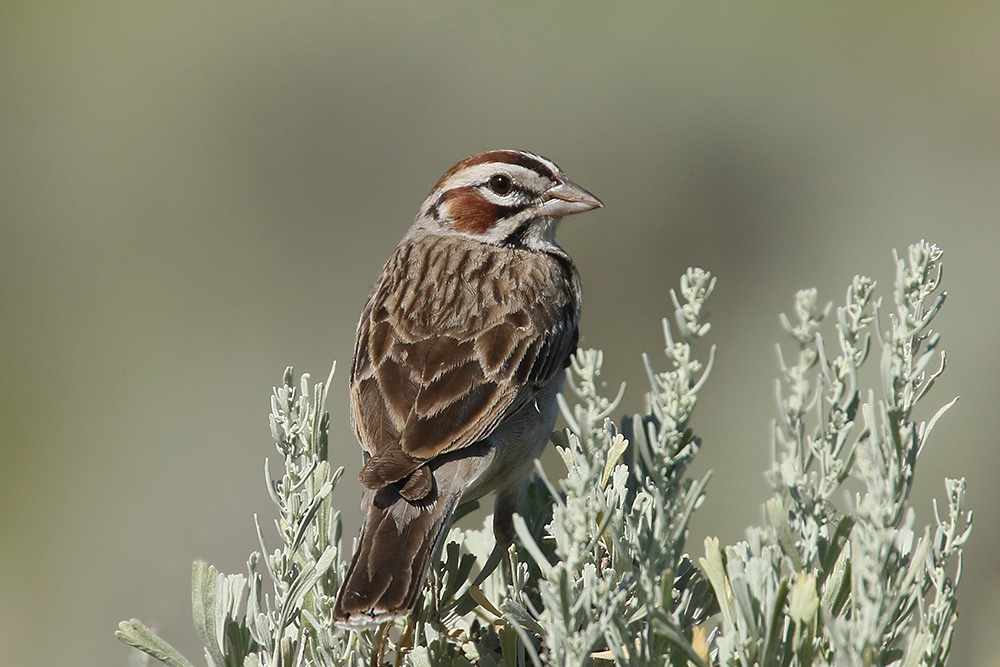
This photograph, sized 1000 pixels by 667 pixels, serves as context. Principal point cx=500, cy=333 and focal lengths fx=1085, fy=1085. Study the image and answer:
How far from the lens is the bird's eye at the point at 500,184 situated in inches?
172

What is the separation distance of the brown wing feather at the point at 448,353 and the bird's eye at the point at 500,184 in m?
0.32

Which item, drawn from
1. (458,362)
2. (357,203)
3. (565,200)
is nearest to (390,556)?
(458,362)

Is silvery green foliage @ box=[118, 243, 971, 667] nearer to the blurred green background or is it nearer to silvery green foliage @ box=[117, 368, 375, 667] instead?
silvery green foliage @ box=[117, 368, 375, 667]

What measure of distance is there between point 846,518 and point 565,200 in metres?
2.63

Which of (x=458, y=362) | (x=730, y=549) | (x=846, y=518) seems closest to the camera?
(x=846, y=518)

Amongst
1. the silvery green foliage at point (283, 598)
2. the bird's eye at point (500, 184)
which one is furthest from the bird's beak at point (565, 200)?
the silvery green foliage at point (283, 598)

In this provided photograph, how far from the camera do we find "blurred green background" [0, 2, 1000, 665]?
7.13m

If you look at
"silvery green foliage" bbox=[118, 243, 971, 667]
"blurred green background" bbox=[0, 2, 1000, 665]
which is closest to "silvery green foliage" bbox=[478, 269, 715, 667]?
"silvery green foliage" bbox=[118, 243, 971, 667]

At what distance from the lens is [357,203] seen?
8898mm

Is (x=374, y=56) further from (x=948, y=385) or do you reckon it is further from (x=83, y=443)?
(x=948, y=385)

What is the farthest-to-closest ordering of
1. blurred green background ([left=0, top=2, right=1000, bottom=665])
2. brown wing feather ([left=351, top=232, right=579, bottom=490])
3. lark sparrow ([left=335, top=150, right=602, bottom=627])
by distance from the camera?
blurred green background ([left=0, top=2, right=1000, bottom=665]), brown wing feather ([left=351, top=232, right=579, bottom=490]), lark sparrow ([left=335, top=150, right=602, bottom=627])

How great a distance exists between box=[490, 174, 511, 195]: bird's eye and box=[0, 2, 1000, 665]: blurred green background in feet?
7.85

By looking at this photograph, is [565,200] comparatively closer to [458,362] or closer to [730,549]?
[458,362]

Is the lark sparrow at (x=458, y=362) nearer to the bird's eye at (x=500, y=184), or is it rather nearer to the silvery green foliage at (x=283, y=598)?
the bird's eye at (x=500, y=184)
